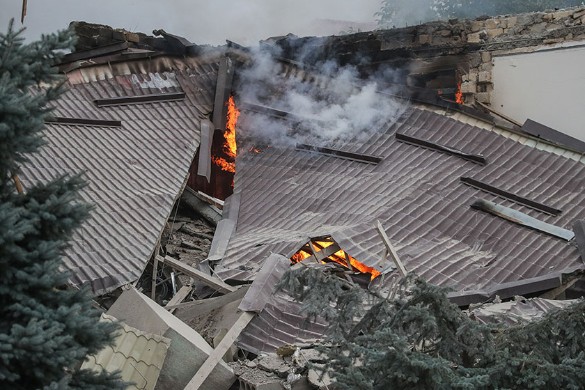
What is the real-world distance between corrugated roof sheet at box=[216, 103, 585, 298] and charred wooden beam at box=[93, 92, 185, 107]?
1.98 m

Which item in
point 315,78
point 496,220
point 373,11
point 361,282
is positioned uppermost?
point 373,11

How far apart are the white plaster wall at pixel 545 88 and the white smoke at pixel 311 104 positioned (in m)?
2.67

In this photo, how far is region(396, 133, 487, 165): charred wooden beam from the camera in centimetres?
1650

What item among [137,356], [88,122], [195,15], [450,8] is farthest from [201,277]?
[450,8]

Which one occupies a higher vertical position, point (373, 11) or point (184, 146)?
point (373, 11)

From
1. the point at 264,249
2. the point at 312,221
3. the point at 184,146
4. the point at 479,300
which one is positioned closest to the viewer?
the point at 479,300

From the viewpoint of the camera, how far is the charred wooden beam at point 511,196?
15109 mm

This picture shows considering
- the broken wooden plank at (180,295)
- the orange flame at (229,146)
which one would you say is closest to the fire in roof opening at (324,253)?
the broken wooden plank at (180,295)

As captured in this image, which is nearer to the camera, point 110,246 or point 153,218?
point 110,246

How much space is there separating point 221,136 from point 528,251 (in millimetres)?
7172

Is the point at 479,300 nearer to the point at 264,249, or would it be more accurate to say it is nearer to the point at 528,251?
the point at 528,251

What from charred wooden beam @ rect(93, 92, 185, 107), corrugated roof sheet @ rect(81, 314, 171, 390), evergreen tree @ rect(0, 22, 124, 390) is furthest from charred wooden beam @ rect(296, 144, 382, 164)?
evergreen tree @ rect(0, 22, 124, 390)

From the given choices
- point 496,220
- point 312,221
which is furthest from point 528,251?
point 312,221

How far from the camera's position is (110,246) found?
13.4 metres
